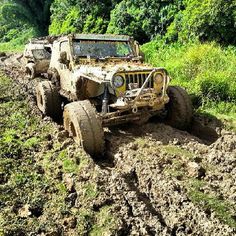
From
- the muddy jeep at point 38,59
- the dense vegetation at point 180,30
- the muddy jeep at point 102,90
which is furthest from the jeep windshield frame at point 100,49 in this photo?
the muddy jeep at point 38,59

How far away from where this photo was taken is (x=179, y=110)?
7754 mm

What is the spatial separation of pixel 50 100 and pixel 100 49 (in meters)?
1.49

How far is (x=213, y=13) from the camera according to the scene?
40.5 ft

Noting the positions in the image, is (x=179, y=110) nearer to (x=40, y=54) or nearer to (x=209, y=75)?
(x=209, y=75)

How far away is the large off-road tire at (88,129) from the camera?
6297 mm

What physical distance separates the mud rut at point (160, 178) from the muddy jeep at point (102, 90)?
0.40m

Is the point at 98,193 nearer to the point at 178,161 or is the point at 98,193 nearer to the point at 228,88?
the point at 178,161

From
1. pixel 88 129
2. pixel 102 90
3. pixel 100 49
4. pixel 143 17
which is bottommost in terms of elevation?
pixel 143 17

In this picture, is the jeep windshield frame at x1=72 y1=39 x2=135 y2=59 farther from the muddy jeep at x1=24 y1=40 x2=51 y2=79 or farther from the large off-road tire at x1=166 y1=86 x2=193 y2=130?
the muddy jeep at x1=24 y1=40 x2=51 y2=79

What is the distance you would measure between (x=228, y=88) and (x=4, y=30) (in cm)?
4089

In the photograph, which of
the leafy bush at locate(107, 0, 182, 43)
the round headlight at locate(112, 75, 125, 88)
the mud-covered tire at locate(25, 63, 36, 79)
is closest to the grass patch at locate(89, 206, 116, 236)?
the round headlight at locate(112, 75, 125, 88)

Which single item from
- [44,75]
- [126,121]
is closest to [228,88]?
[126,121]

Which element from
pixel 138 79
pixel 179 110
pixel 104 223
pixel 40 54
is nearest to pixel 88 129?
pixel 138 79

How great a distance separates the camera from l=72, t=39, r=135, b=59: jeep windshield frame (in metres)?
8.24
